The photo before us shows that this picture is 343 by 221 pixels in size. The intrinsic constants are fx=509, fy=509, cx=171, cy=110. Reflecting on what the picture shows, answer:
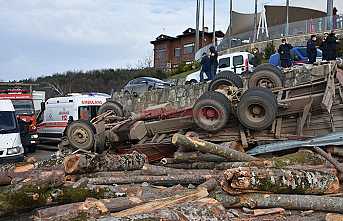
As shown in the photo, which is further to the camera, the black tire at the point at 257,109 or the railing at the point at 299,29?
the railing at the point at 299,29

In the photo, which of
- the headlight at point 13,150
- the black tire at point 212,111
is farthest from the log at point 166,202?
the headlight at point 13,150

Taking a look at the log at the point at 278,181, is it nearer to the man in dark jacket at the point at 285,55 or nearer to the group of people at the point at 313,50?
the group of people at the point at 313,50

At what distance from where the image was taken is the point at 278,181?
7027mm

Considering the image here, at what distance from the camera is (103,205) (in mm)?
6082

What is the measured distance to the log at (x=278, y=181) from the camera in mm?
6762

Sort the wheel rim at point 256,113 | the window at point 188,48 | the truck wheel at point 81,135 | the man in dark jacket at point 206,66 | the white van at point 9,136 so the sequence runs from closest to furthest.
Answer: the wheel rim at point 256,113 < the truck wheel at point 81,135 < the white van at point 9,136 < the man in dark jacket at point 206,66 < the window at point 188,48

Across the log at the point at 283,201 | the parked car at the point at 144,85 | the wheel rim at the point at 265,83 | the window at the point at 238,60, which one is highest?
the window at the point at 238,60

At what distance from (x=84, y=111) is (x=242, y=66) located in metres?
7.26

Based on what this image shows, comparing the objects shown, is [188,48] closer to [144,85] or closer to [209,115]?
[144,85]

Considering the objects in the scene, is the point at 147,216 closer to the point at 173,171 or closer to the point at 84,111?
the point at 173,171

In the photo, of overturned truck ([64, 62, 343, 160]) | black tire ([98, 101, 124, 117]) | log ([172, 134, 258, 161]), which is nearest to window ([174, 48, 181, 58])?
black tire ([98, 101, 124, 117])

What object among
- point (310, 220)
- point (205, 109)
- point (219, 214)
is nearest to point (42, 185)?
point (219, 214)

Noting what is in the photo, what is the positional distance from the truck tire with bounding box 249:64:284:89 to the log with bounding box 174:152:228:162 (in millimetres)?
3916

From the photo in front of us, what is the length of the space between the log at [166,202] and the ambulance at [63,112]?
11811mm
